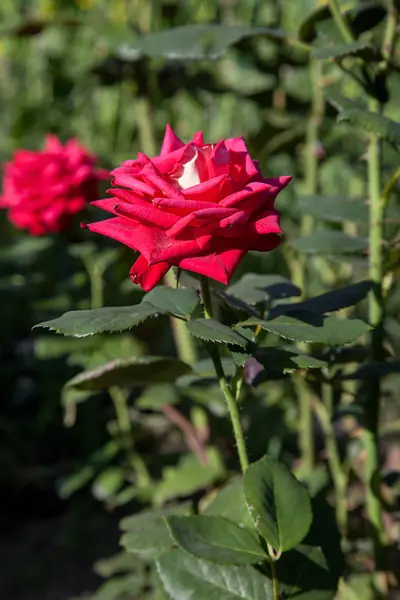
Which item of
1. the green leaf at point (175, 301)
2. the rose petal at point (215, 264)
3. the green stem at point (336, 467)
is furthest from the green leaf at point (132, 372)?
the green stem at point (336, 467)

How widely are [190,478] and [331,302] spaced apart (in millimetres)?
645

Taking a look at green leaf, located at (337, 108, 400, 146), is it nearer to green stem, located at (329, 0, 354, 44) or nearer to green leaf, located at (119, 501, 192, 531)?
green stem, located at (329, 0, 354, 44)

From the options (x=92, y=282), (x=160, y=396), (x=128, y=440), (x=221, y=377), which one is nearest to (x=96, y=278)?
(x=92, y=282)

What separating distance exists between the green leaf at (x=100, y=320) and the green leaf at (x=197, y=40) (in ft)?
1.34

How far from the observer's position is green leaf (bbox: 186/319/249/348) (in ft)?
1.91

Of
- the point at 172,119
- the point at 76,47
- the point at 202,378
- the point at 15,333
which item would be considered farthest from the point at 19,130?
the point at 76,47

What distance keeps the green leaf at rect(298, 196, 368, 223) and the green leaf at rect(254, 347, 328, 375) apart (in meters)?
0.30

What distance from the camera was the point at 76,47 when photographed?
Answer: 354 cm

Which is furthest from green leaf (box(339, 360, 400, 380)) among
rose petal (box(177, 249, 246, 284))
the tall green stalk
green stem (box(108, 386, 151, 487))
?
green stem (box(108, 386, 151, 487))

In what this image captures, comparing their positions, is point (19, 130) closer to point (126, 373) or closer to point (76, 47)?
point (126, 373)

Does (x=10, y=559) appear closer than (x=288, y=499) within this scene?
No

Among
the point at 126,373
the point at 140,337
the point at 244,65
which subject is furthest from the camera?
the point at 140,337

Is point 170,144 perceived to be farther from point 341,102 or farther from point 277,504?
point 277,504

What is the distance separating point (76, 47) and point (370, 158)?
2.92 metres
